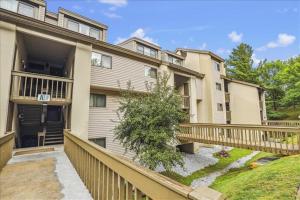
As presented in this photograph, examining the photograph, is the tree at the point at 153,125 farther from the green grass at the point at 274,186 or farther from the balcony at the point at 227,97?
the balcony at the point at 227,97

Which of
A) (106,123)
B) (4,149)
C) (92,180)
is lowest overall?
(92,180)

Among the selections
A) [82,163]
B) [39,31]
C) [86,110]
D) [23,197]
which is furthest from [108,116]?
[23,197]

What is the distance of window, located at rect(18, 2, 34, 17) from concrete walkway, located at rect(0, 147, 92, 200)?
885 centimetres

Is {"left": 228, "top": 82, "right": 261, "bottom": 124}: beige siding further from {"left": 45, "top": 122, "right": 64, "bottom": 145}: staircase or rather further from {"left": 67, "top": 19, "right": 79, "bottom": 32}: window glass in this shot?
{"left": 45, "top": 122, "right": 64, "bottom": 145}: staircase

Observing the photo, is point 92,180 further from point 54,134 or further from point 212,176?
point 212,176

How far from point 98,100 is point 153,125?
189 inches

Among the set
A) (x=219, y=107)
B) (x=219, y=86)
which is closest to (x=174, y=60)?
(x=219, y=86)

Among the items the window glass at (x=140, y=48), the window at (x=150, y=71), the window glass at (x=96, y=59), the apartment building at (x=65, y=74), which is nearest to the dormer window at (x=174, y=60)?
the apartment building at (x=65, y=74)

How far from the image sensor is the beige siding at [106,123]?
35.9ft

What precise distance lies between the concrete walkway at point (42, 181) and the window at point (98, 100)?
5599 mm

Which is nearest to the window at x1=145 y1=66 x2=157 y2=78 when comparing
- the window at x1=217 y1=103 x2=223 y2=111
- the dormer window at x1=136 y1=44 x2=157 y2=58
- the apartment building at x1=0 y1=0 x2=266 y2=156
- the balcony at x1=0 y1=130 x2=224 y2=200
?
the apartment building at x1=0 y1=0 x2=266 y2=156

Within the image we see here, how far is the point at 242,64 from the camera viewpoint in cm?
3462

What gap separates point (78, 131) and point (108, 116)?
294cm

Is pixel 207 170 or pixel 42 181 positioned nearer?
pixel 42 181
